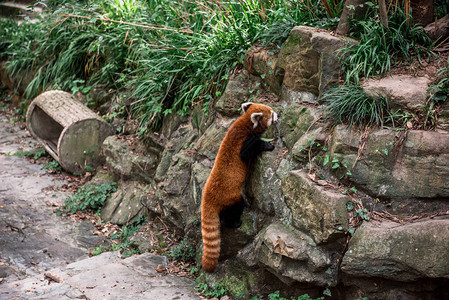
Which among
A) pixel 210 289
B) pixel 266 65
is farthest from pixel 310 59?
pixel 210 289

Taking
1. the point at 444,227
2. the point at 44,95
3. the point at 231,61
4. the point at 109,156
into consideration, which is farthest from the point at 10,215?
the point at 444,227

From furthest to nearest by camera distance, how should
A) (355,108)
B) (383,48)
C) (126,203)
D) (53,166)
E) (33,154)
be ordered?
(33,154), (53,166), (126,203), (383,48), (355,108)

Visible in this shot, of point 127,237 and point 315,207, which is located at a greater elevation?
point 315,207

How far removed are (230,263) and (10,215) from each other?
11.2ft

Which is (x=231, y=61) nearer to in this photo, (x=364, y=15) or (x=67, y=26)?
(x=364, y=15)

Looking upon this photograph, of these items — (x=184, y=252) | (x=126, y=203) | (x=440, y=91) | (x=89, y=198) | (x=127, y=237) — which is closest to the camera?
(x=440, y=91)

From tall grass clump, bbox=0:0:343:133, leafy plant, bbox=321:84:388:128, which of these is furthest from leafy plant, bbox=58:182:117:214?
leafy plant, bbox=321:84:388:128

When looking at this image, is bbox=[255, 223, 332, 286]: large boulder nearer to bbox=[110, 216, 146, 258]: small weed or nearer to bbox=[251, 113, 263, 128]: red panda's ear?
bbox=[251, 113, 263, 128]: red panda's ear

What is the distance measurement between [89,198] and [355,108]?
438cm

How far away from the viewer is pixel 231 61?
5805 millimetres

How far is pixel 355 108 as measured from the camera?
14.0 feet

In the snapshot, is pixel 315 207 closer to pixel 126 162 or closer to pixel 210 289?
pixel 210 289

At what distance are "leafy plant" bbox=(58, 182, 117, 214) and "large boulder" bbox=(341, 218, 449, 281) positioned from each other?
4252 mm

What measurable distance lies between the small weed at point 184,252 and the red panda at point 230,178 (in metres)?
0.72
